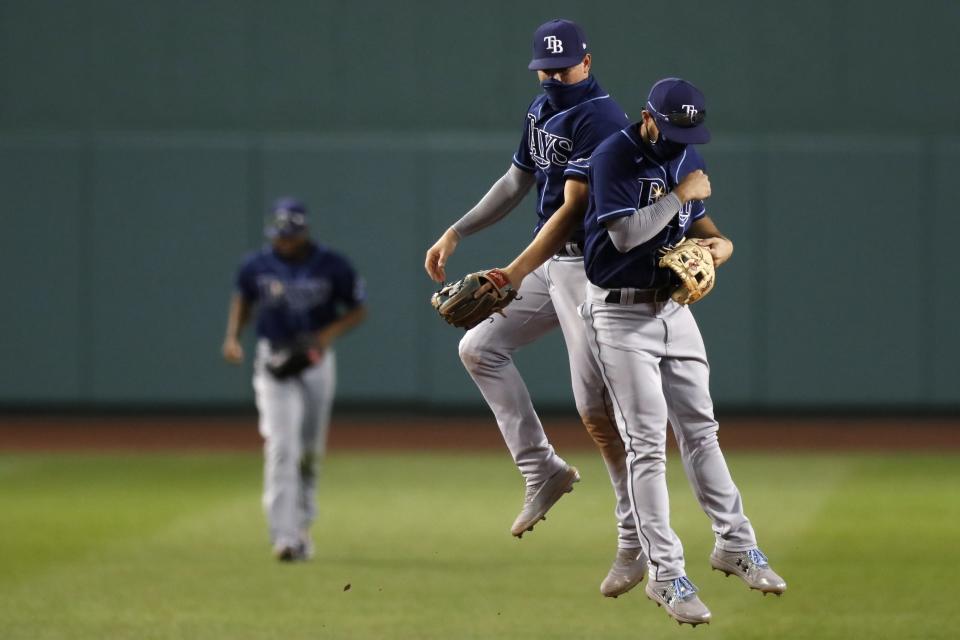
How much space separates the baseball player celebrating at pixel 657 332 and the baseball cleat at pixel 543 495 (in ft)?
1.74

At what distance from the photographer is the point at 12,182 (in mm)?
18406

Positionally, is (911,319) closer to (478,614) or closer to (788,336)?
(788,336)

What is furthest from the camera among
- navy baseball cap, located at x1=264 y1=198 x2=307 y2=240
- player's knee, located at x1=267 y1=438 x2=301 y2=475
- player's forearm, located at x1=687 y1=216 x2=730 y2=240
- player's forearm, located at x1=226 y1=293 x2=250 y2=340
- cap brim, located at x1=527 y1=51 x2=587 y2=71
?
player's forearm, located at x1=226 y1=293 x2=250 y2=340

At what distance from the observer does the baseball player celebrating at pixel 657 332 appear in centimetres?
622

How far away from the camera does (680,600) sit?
6.35 metres

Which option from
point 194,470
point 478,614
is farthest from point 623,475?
point 194,470

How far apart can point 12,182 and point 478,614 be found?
11.1m

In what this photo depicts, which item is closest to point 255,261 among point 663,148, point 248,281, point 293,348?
point 248,281

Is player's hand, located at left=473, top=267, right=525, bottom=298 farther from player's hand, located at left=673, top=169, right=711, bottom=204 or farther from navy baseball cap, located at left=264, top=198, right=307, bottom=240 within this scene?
navy baseball cap, located at left=264, top=198, right=307, bottom=240

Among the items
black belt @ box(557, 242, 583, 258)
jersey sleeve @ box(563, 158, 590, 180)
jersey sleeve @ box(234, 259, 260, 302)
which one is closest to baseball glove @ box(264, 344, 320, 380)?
jersey sleeve @ box(234, 259, 260, 302)

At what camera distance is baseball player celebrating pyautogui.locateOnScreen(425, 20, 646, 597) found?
21.5ft

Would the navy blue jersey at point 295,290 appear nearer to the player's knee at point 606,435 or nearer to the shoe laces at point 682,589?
the player's knee at point 606,435

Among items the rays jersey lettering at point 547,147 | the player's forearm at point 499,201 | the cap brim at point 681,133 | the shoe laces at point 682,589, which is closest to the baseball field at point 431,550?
the shoe laces at point 682,589

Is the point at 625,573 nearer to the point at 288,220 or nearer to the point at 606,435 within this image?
the point at 606,435
